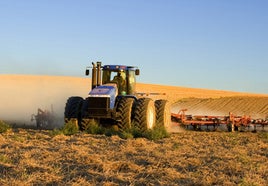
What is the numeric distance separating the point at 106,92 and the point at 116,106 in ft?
2.33

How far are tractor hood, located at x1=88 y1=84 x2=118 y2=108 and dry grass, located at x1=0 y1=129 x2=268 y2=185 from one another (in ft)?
10.1

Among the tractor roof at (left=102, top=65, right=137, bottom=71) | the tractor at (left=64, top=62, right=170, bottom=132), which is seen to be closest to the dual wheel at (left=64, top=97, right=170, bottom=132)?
the tractor at (left=64, top=62, right=170, bottom=132)

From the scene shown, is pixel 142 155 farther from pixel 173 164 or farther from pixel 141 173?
pixel 141 173

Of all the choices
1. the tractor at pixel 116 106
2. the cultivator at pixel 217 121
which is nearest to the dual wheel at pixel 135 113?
the tractor at pixel 116 106

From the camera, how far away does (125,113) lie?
1600 cm

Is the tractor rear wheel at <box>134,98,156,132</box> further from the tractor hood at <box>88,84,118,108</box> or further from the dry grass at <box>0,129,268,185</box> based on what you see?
the dry grass at <box>0,129,268,185</box>

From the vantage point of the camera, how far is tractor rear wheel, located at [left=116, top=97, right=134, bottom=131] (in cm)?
1598

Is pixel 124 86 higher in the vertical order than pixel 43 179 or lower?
higher

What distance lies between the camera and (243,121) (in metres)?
20.8

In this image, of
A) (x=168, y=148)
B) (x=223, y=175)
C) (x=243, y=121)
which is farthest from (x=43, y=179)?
(x=243, y=121)

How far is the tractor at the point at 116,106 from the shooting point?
16.1 meters

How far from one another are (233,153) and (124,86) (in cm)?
666

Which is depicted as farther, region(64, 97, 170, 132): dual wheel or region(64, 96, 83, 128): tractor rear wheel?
region(64, 96, 83, 128): tractor rear wheel

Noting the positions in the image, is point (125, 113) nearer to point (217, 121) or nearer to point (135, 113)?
Answer: point (135, 113)
